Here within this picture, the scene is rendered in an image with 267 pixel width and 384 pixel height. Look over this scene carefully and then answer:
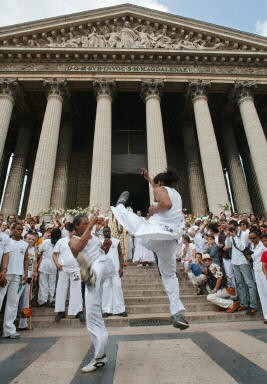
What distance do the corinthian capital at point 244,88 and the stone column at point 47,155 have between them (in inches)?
500

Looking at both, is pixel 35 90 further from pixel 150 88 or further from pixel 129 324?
pixel 129 324

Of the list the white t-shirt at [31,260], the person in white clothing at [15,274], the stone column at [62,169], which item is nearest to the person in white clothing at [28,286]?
the white t-shirt at [31,260]

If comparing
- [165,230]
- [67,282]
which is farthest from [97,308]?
[67,282]

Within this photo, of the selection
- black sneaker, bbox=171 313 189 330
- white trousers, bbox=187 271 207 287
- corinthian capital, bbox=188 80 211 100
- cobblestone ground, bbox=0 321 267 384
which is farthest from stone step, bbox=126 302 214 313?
corinthian capital, bbox=188 80 211 100

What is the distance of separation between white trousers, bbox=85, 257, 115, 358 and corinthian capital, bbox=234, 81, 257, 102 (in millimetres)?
20557

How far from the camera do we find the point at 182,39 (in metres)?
23.0

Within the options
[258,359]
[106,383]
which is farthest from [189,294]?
[106,383]

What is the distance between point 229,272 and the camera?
26.6 ft

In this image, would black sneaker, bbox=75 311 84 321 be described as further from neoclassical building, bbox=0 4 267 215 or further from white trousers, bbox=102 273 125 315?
neoclassical building, bbox=0 4 267 215

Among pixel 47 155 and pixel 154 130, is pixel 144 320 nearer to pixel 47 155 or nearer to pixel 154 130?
pixel 47 155

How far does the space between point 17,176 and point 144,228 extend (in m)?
20.7

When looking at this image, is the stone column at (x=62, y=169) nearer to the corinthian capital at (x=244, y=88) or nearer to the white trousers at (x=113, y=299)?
the corinthian capital at (x=244, y=88)

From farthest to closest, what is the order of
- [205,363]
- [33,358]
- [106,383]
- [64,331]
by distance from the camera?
[64,331] → [33,358] → [205,363] → [106,383]

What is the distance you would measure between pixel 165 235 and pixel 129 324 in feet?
11.8
